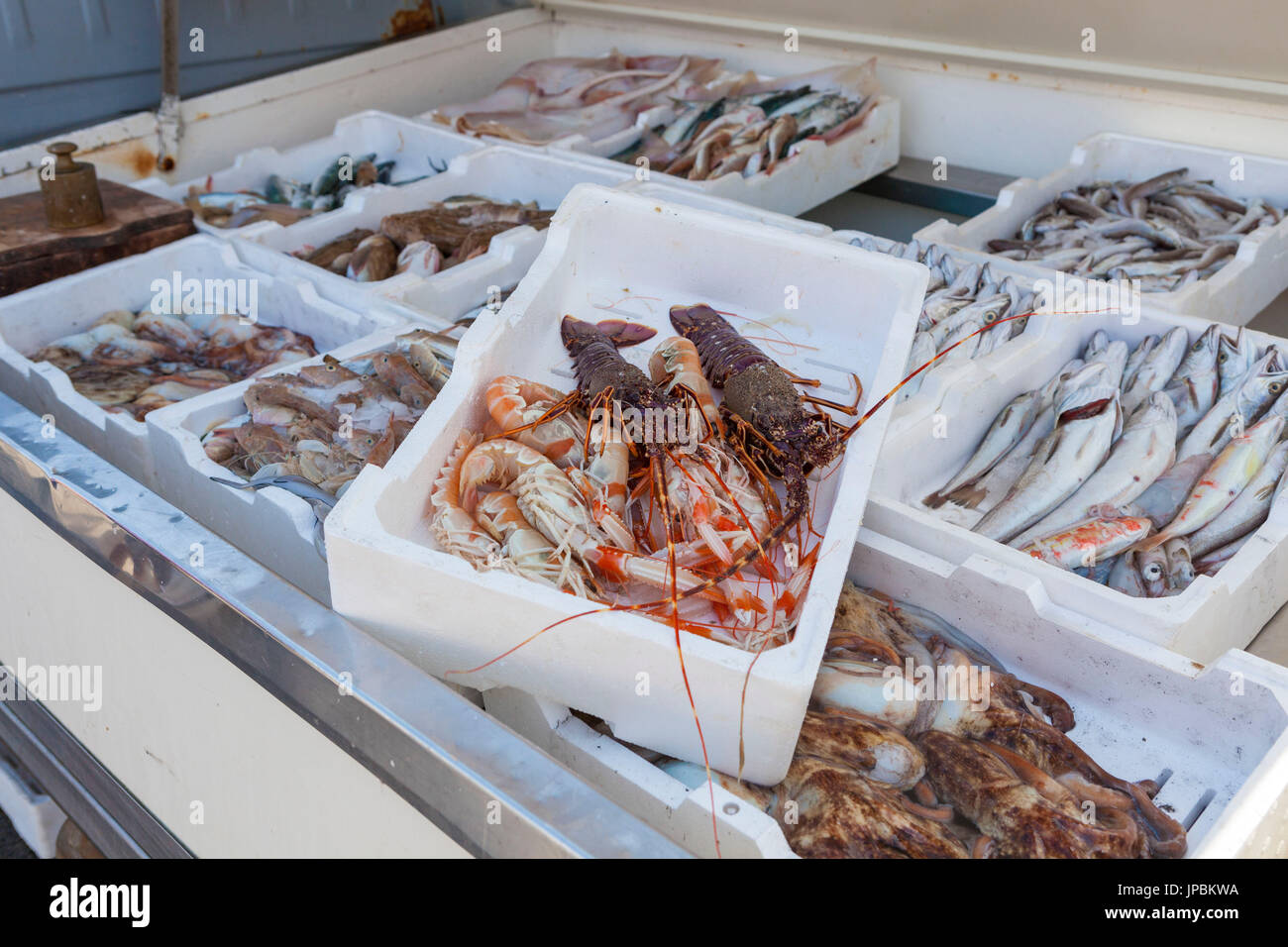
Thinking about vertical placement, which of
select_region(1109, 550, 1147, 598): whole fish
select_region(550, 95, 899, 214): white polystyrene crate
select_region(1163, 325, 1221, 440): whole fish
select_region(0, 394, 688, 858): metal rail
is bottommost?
select_region(1109, 550, 1147, 598): whole fish

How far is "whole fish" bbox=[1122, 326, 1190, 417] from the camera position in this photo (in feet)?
8.71

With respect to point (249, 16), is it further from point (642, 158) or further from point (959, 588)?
point (959, 588)

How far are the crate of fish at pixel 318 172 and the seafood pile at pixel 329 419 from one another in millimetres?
1492

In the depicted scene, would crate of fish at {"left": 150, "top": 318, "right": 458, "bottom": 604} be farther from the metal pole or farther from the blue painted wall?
the blue painted wall

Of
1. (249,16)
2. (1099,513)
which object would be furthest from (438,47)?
(1099,513)

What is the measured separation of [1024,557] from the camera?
1963 mm

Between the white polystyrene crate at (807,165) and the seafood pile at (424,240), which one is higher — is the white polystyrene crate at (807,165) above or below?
above

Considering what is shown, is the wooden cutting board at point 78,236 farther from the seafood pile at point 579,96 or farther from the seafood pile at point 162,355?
the seafood pile at point 579,96

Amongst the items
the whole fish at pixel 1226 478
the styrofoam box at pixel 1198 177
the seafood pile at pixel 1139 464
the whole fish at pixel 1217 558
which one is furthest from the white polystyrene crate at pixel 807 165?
the whole fish at pixel 1217 558

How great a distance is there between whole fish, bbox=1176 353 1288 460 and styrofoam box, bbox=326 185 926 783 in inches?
34.5

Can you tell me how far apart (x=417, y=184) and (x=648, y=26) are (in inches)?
89.4

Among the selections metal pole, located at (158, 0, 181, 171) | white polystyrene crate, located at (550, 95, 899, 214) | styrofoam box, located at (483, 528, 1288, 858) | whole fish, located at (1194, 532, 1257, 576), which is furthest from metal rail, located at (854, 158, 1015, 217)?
metal pole, located at (158, 0, 181, 171)

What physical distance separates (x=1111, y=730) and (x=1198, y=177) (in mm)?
3097

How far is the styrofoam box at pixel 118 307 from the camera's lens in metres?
2.60
